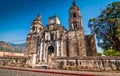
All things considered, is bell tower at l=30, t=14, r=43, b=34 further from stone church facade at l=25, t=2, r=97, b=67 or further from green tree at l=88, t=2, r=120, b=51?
green tree at l=88, t=2, r=120, b=51

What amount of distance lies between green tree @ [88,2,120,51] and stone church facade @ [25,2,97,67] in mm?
3530

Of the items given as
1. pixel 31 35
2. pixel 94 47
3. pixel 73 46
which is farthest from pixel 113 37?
pixel 31 35

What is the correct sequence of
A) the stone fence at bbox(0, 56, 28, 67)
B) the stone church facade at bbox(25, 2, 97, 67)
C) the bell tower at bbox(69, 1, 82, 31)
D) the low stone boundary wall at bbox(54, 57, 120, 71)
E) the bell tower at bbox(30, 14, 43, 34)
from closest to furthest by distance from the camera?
1. the low stone boundary wall at bbox(54, 57, 120, 71)
2. the stone fence at bbox(0, 56, 28, 67)
3. the stone church facade at bbox(25, 2, 97, 67)
4. the bell tower at bbox(69, 1, 82, 31)
5. the bell tower at bbox(30, 14, 43, 34)

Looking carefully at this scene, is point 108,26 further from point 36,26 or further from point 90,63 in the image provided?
point 36,26

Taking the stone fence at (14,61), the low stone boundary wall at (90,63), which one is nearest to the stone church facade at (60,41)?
the stone fence at (14,61)

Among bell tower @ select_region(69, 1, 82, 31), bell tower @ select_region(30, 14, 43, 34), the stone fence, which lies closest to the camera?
Result: the stone fence

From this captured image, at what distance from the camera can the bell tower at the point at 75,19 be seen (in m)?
26.0

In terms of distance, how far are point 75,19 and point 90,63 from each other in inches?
624

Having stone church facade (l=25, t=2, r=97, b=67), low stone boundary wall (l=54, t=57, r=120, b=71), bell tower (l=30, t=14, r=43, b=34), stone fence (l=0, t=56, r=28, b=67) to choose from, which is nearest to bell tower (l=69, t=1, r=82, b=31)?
stone church facade (l=25, t=2, r=97, b=67)

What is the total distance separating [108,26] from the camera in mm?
21250

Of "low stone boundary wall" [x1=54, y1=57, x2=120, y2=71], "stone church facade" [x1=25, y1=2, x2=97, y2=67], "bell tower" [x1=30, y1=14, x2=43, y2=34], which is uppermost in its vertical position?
"bell tower" [x1=30, y1=14, x2=43, y2=34]

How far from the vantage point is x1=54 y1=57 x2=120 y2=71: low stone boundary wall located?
1186 centimetres

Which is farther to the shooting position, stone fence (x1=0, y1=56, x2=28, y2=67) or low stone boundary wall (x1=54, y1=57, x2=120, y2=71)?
stone fence (x1=0, y1=56, x2=28, y2=67)

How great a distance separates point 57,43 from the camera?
25.5m
